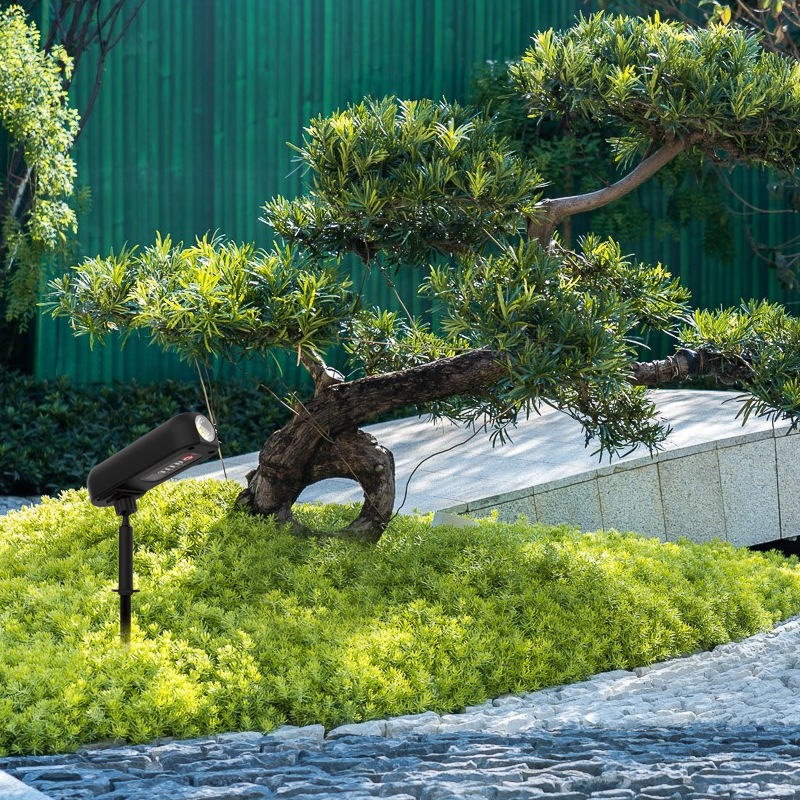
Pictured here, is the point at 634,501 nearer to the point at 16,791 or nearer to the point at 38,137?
the point at 16,791

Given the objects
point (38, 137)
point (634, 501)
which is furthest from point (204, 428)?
point (38, 137)

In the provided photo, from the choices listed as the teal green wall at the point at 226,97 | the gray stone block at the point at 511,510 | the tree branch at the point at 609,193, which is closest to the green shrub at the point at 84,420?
the teal green wall at the point at 226,97

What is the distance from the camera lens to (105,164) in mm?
8516

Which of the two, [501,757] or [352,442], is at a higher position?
[352,442]

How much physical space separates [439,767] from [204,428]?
1156 millimetres

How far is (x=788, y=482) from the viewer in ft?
22.5

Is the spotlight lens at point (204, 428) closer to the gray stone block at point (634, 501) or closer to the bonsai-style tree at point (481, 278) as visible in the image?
the bonsai-style tree at point (481, 278)

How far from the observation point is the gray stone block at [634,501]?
6.17 m

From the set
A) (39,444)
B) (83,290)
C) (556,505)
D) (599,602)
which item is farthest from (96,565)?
(39,444)

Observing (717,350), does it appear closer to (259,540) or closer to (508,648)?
(508,648)

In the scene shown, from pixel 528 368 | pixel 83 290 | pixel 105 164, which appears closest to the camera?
pixel 528 368

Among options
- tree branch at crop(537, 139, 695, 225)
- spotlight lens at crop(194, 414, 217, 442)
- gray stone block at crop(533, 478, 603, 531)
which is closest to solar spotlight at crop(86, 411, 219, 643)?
spotlight lens at crop(194, 414, 217, 442)

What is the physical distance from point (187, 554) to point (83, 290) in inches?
44.8

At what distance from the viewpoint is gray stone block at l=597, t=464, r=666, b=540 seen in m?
6.17
